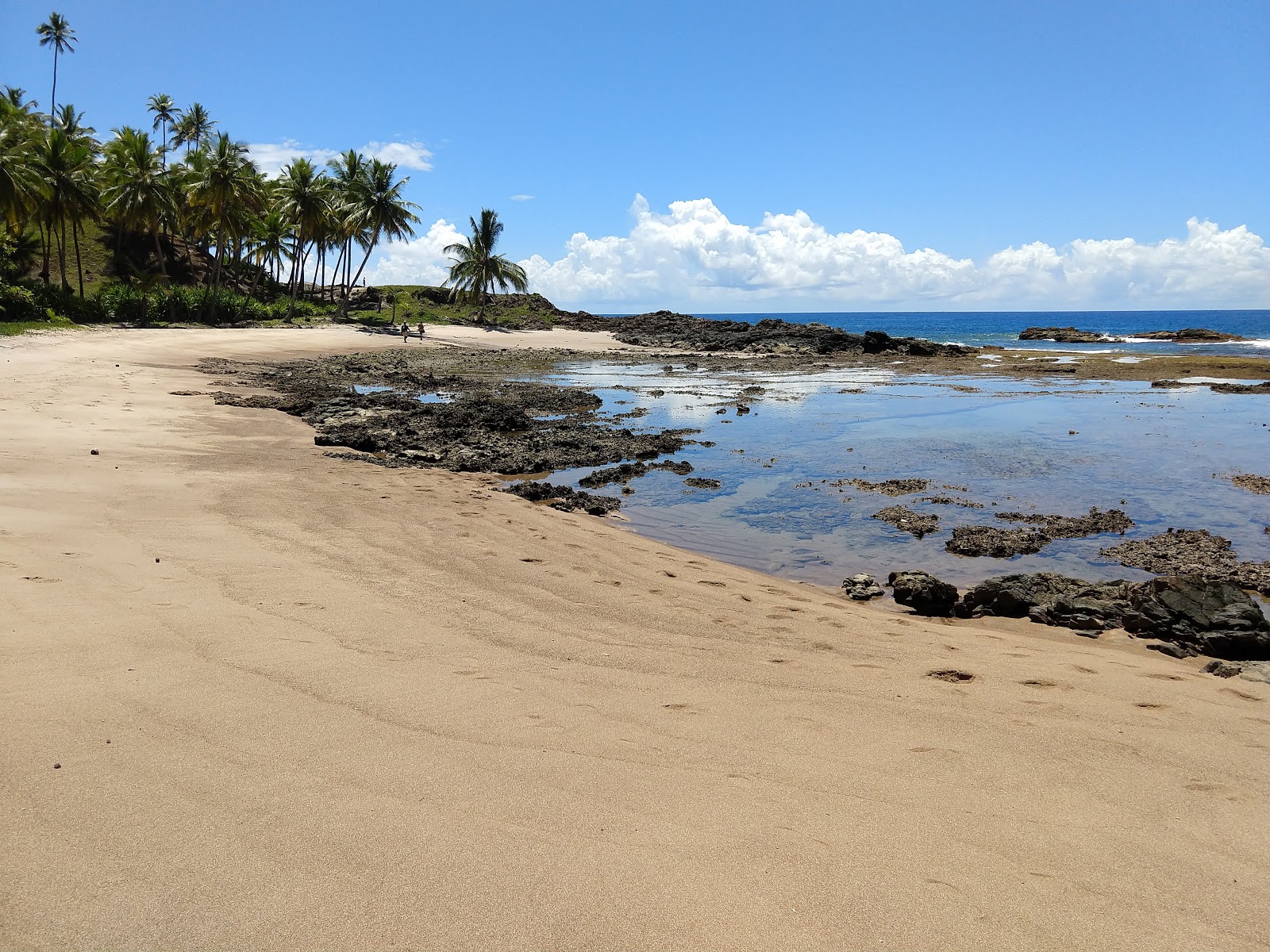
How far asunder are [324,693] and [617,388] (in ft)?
84.1

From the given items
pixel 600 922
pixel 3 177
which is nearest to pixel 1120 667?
pixel 600 922

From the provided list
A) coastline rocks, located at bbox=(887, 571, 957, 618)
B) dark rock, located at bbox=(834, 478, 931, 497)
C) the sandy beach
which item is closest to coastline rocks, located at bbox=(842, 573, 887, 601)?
coastline rocks, located at bbox=(887, 571, 957, 618)

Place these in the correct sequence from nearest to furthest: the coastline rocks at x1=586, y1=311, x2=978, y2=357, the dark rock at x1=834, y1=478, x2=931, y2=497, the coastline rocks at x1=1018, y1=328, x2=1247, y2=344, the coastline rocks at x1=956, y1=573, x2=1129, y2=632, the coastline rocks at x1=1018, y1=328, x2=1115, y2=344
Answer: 1. the coastline rocks at x1=956, y1=573, x2=1129, y2=632
2. the dark rock at x1=834, y1=478, x2=931, y2=497
3. the coastline rocks at x1=586, y1=311, x2=978, y2=357
4. the coastline rocks at x1=1018, y1=328, x2=1247, y2=344
5. the coastline rocks at x1=1018, y1=328, x2=1115, y2=344

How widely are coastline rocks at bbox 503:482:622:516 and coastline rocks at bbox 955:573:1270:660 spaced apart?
542 centimetres

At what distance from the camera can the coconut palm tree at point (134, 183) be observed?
149 feet

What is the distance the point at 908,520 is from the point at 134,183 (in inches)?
1982

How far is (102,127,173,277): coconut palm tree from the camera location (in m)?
45.3

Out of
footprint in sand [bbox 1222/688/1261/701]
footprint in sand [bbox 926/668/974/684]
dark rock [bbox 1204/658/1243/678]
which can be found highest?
footprint in sand [bbox 926/668/974/684]

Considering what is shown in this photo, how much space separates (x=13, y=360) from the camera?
69.0ft

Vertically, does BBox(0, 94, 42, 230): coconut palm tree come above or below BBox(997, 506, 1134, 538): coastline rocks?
above

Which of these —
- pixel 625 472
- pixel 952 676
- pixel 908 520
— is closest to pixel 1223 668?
pixel 952 676

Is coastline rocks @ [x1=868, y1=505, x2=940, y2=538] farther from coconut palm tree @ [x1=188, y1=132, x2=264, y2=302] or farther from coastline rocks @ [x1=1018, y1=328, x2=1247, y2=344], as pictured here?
coastline rocks @ [x1=1018, y1=328, x2=1247, y2=344]

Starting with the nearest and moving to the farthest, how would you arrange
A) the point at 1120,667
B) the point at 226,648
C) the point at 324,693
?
the point at 324,693, the point at 226,648, the point at 1120,667

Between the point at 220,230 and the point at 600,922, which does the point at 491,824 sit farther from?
the point at 220,230
